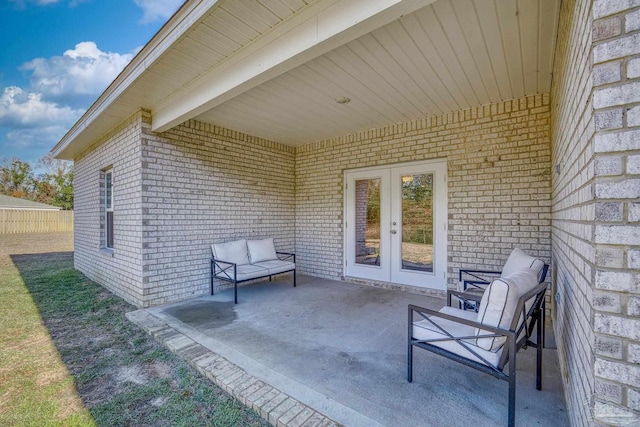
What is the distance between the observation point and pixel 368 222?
535 cm

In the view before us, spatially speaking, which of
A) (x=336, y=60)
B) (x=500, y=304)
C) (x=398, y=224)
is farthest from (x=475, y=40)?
(x=398, y=224)

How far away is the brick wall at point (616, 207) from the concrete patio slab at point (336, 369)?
36.9 inches

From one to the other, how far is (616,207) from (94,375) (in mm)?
3621

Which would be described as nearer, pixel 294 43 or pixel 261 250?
pixel 294 43

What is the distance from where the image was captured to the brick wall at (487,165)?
370 cm

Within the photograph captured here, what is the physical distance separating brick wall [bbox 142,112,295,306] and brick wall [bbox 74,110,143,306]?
20 cm

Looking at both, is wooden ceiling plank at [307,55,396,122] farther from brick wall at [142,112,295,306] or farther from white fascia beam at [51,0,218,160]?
brick wall at [142,112,295,306]

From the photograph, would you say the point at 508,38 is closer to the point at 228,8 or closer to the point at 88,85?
the point at 228,8

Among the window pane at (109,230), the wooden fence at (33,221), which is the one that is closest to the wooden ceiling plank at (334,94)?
the window pane at (109,230)

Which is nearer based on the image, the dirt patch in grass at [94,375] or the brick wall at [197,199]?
the dirt patch in grass at [94,375]

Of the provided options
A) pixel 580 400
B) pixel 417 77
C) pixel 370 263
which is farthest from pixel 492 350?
pixel 370 263

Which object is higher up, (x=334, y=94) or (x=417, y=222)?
(x=334, y=94)

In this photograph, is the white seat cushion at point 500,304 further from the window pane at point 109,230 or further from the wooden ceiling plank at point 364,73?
the window pane at point 109,230

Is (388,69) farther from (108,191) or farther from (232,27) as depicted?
(108,191)
